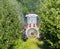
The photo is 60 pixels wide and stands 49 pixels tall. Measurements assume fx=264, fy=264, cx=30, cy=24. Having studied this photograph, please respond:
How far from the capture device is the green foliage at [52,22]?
21347mm

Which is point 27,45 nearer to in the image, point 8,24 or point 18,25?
point 18,25

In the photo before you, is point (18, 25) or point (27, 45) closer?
point (18, 25)

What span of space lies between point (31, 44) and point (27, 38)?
342 cm

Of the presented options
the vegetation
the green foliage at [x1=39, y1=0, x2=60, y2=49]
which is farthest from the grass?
the green foliage at [x1=39, y1=0, x2=60, y2=49]

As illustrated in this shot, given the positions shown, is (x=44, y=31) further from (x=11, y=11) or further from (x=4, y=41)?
(x=4, y=41)

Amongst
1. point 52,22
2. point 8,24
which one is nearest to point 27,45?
point 52,22

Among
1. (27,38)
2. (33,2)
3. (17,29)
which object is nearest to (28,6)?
(33,2)

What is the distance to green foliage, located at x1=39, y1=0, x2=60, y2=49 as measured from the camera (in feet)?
70.0

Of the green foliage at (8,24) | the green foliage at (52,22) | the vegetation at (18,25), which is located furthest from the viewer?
the green foliage at (52,22)

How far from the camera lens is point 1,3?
21.5 metres

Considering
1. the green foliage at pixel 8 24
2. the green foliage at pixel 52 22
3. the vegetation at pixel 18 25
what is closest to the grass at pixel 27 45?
the vegetation at pixel 18 25

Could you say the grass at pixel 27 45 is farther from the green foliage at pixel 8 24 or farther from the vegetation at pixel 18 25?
the green foliage at pixel 8 24

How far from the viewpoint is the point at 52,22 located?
71.9ft

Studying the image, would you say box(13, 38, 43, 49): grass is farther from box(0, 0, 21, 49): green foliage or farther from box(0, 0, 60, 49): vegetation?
box(0, 0, 21, 49): green foliage
